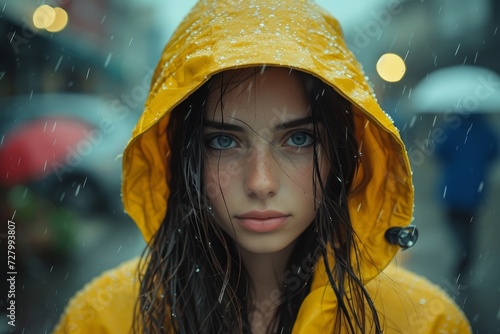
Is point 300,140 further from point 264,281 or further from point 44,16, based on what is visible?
point 44,16

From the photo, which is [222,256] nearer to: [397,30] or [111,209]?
[111,209]

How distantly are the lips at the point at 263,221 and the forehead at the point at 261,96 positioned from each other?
35cm

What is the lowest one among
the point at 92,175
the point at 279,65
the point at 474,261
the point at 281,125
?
the point at 92,175

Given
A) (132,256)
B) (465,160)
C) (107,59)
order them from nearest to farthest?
(465,160)
(132,256)
(107,59)

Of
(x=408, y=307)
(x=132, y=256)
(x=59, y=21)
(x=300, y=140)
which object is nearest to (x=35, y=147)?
(x=132, y=256)

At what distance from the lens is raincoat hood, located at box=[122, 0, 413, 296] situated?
2.32 metres

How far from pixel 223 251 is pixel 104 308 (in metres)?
0.57

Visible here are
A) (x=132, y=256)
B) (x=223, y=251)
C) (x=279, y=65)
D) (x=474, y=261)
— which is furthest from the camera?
(x=132, y=256)

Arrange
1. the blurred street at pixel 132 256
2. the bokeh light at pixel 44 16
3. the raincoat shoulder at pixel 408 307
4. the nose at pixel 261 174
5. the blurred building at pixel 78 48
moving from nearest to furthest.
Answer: the nose at pixel 261 174
the raincoat shoulder at pixel 408 307
the blurred street at pixel 132 256
the blurred building at pixel 78 48
the bokeh light at pixel 44 16

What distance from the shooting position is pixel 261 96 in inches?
94.0

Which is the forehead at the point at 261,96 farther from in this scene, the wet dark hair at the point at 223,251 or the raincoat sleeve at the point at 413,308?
the raincoat sleeve at the point at 413,308

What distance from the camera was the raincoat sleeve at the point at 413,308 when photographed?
2.61 meters

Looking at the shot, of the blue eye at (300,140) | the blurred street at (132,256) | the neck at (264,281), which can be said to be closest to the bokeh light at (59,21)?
the blurred street at (132,256)

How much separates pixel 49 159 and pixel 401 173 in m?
5.16
